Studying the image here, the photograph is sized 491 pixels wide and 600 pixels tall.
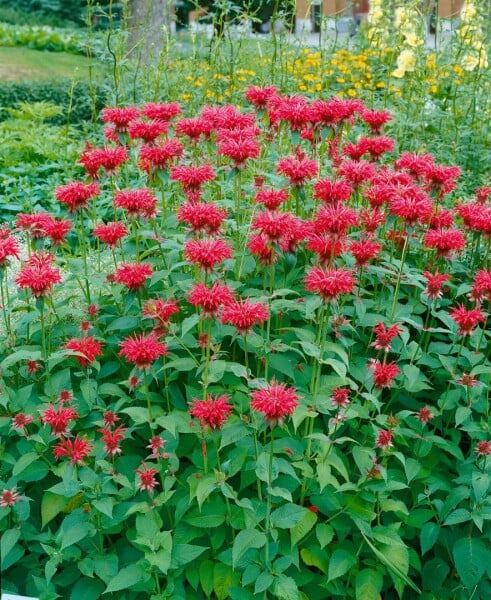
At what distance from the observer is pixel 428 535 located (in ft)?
7.27

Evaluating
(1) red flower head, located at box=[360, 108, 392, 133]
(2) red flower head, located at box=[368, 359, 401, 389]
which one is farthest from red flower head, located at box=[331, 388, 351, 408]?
(1) red flower head, located at box=[360, 108, 392, 133]

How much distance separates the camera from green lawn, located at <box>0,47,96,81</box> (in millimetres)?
11816

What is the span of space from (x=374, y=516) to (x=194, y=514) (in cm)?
49

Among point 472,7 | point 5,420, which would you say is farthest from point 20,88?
point 5,420

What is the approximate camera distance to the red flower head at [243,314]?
1908mm

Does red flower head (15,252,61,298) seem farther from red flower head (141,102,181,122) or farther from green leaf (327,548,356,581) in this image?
green leaf (327,548,356,581)

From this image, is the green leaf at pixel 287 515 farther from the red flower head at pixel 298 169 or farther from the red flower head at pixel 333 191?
the red flower head at pixel 298 169

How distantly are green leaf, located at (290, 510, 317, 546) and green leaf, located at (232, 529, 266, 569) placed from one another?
12 cm

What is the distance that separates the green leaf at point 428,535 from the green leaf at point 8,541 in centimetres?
110

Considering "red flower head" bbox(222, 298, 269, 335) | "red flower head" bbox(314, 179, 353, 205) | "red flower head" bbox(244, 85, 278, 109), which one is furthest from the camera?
"red flower head" bbox(244, 85, 278, 109)

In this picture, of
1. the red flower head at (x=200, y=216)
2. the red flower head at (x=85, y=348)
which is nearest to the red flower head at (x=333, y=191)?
the red flower head at (x=200, y=216)

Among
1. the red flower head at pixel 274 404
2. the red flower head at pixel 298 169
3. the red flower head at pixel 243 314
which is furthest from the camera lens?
the red flower head at pixel 298 169

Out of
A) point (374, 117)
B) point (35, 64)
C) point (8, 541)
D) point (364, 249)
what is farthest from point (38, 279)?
point (35, 64)

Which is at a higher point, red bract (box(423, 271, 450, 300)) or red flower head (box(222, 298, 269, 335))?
red flower head (box(222, 298, 269, 335))
